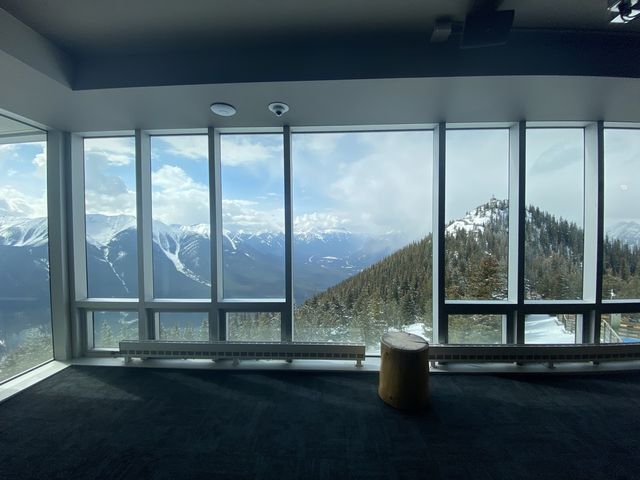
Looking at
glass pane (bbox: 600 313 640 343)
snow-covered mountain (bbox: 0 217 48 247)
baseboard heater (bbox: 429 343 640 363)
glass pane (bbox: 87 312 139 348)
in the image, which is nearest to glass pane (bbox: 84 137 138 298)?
glass pane (bbox: 87 312 139 348)

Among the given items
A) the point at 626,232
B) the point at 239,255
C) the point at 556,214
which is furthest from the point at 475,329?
the point at 239,255

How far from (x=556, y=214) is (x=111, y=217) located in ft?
17.0

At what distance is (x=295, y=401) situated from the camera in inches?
83.7

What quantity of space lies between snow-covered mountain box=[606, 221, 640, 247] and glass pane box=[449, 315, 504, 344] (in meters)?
1.54

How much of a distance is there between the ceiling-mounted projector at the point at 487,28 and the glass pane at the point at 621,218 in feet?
7.70

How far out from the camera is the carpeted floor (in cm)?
150

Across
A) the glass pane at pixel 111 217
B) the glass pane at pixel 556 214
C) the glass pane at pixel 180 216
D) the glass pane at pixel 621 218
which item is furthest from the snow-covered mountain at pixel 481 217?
the glass pane at pixel 111 217

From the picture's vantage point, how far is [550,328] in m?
2.76

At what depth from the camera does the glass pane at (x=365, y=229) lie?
113 inches

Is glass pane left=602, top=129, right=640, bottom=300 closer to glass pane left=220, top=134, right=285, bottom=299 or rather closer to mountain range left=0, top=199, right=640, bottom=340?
mountain range left=0, top=199, right=640, bottom=340

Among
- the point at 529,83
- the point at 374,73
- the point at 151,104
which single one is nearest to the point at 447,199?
the point at 529,83

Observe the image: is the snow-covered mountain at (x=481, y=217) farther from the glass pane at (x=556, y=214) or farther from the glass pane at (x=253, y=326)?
the glass pane at (x=253, y=326)

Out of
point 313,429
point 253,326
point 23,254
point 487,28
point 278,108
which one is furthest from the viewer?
point 253,326

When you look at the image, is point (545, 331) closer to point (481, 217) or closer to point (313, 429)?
point (481, 217)
